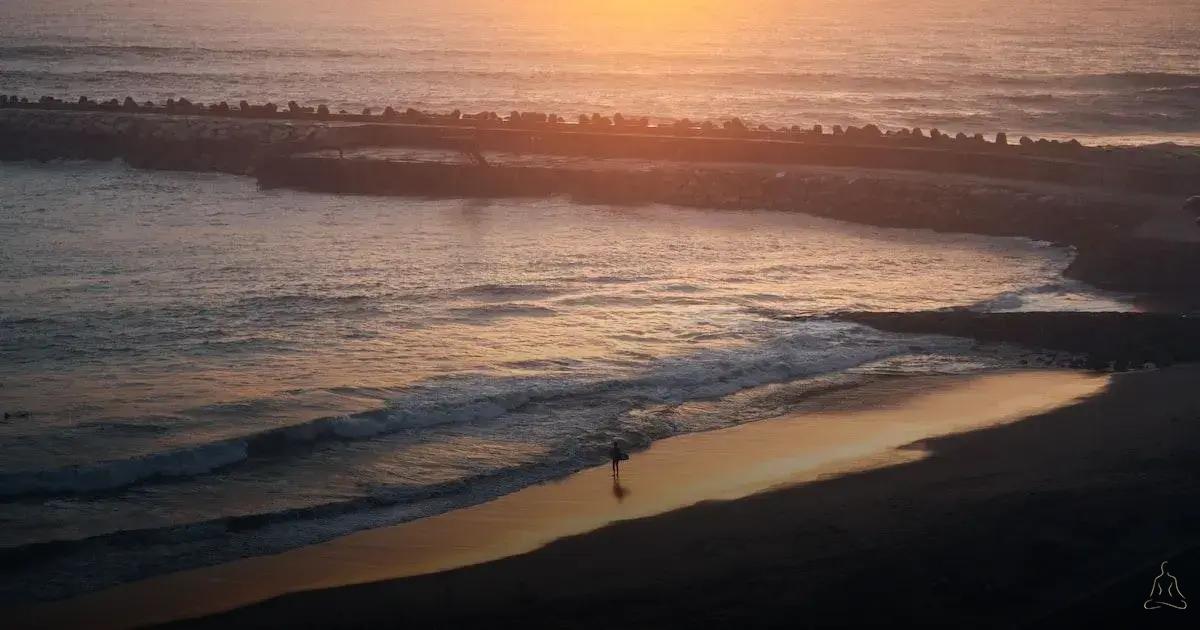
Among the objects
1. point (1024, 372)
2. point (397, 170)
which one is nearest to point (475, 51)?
point (397, 170)

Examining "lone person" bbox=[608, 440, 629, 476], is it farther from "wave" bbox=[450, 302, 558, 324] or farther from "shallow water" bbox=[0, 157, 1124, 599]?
"wave" bbox=[450, 302, 558, 324]

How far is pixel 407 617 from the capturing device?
32.1 ft

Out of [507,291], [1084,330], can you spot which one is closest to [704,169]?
[507,291]

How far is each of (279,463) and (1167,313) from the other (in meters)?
12.0

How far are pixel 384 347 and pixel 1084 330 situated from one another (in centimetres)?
906

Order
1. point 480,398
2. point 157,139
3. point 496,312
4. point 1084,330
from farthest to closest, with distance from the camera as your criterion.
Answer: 1. point 157,139
2. point 496,312
3. point 1084,330
4. point 480,398

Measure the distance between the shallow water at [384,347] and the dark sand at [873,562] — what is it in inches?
76.3

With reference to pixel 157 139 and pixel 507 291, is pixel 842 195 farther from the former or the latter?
pixel 157 139

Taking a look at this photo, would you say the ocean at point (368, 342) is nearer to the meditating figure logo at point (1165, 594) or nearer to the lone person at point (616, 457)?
A: the lone person at point (616, 457)

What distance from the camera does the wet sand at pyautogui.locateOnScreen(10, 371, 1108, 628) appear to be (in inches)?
412

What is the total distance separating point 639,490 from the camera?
503 inches

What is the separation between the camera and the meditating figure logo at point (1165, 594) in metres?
9.31

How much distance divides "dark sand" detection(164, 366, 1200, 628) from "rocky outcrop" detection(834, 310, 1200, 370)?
3.85 metres

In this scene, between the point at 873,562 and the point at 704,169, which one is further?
the point at 704,169
